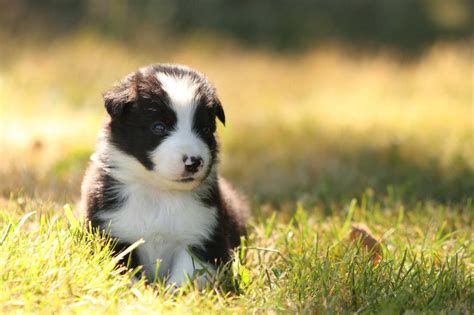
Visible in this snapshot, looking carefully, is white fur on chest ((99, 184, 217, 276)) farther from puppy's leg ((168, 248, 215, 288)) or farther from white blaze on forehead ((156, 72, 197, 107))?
white blaze on forehead ((156, 72, 197, 107))

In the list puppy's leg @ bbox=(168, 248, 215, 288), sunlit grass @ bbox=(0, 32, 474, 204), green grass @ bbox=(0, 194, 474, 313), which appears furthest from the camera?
sunlit grass @ bbox=(0, 32, 474, 204)

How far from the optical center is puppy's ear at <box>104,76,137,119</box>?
13.9ft

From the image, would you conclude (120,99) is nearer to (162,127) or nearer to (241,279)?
(162,127)

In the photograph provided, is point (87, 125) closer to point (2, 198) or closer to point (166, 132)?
point (2, 198)

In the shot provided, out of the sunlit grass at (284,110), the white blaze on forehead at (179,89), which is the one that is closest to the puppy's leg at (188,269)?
the white blaze on forehead at (179,89)

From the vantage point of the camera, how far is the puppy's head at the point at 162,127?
13.4 ft

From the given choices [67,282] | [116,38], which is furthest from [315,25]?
[67,282]

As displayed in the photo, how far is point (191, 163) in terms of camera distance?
159 inches

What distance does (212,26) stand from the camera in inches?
741

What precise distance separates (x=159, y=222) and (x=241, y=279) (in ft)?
1.89

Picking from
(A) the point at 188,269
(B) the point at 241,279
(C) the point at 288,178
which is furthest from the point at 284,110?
(A) the point at 188,269

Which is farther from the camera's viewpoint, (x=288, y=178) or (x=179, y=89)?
(x=288, y=178)

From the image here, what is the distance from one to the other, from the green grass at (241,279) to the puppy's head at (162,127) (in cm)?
49

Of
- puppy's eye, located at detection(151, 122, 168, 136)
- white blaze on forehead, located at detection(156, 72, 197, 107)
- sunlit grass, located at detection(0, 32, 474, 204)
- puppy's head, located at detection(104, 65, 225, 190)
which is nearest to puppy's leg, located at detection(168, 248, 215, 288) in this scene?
puppy's head, located at detection(104, 65, 225, 190)
